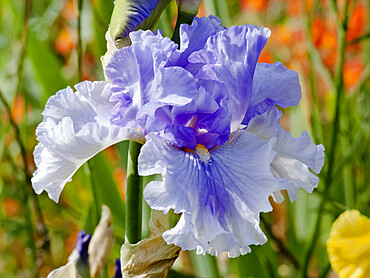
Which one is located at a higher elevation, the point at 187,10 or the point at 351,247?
the point at 187,10

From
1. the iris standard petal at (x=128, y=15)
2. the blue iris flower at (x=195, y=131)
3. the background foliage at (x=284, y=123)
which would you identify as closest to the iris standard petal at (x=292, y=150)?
the blue iris flower at (x=195, y=131)

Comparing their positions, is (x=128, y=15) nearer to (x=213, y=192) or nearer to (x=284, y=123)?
(x=213, y=192)

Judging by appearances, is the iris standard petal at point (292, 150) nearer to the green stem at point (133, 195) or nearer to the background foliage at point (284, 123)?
the green stem at point (133, 195)

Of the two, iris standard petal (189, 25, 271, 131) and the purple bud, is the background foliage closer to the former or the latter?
the purple bud

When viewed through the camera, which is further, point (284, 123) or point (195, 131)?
point (284, 123)

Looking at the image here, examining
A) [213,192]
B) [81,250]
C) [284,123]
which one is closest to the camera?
[213,192]

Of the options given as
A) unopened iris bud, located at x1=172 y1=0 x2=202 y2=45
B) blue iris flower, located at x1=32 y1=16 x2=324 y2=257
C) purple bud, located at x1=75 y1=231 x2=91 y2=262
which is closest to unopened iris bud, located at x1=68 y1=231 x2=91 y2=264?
purple bud, located at x1=75 y1=231 x2=91 y2=262

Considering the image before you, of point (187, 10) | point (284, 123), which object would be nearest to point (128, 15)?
point (187, 10)

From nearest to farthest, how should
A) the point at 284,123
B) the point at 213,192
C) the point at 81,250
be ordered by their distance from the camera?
1. the point at 213,192
2. the point at 81,250
3. the point at 284,123
